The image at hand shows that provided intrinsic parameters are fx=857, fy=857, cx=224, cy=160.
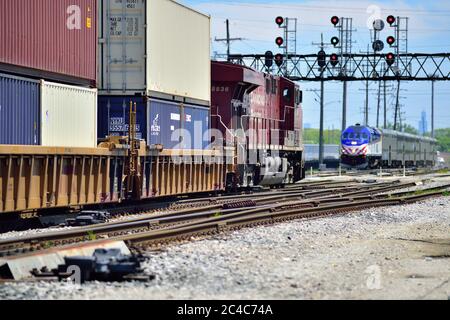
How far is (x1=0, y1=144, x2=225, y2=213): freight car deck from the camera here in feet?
51.5

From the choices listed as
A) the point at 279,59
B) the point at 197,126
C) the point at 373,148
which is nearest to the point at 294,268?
the point at 197,126

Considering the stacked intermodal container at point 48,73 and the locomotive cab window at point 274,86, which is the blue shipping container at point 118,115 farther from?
the locomotive cab window at point 274,86

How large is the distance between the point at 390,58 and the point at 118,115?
100 feet

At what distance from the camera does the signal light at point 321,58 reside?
48.4 metres

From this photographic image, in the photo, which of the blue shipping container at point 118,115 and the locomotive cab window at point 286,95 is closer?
the blue shipping container at point 118,115

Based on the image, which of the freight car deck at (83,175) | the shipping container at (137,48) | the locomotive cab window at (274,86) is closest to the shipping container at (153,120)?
the shipping container at (137,48)

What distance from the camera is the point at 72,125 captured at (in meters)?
18.5

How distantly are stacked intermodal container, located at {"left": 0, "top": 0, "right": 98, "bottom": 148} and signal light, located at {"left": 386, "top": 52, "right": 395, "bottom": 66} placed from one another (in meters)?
31.3

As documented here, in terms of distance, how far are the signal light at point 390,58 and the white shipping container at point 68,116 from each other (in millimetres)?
31920

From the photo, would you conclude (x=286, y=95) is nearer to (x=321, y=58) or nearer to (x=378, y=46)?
(x=321, y=58)

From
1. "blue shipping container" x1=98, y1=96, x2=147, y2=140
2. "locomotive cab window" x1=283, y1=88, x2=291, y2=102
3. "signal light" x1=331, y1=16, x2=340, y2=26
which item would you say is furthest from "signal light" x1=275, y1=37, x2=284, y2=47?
"blue shipping container" x1=98, y1=96, x2=147, y2=140

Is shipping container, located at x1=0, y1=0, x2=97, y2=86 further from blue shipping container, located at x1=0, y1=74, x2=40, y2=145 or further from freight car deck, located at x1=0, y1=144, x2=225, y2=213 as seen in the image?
freight car deck, located at x1=0, y1=144, x2=225, y2=213

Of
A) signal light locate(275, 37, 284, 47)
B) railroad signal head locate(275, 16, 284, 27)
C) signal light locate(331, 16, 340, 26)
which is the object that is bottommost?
signal light locate(275, 37, 284, 47)
